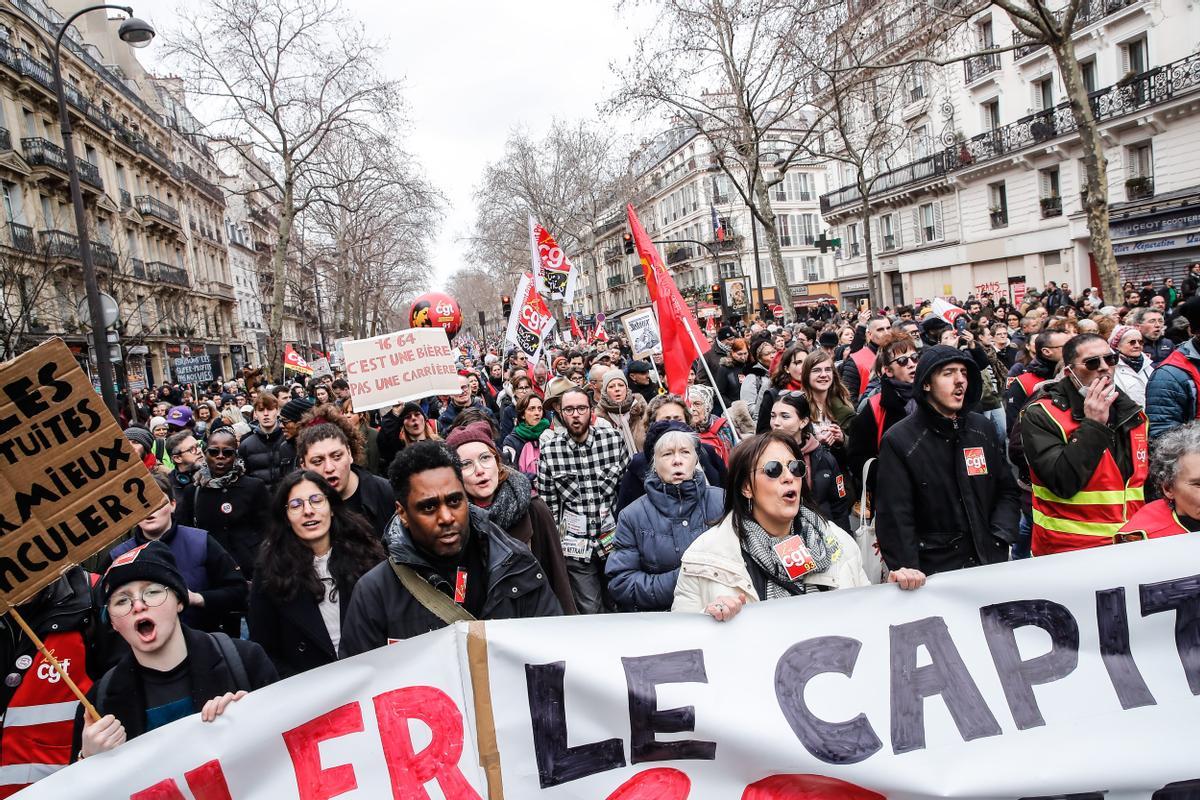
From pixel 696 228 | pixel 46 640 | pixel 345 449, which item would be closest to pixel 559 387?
pixel 345 449

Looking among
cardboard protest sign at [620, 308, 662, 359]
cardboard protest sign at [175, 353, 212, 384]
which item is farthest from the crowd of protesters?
cardboard protest sign at [175, 353, 212, 384]

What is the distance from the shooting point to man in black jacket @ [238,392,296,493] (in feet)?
20.8

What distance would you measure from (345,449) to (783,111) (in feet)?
70.6

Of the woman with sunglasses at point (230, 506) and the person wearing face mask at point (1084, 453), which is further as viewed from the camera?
the woman with sunglasses at point (230, 506)

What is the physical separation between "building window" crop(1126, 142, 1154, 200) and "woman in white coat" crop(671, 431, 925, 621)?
25.2 metres

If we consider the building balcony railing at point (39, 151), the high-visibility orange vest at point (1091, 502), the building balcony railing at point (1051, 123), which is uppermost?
the building balcony railing at point (39, 151)

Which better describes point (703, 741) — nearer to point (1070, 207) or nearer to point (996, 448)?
point (996, 448)

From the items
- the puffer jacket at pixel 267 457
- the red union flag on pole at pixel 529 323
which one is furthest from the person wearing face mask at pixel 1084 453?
the red union flag on pole at pixel 529 323

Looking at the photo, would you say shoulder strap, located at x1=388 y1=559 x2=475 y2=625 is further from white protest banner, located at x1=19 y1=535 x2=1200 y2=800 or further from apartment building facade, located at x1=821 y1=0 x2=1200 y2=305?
apartment building facade, located at x1=821 y1=0 x2=1200 y2=305

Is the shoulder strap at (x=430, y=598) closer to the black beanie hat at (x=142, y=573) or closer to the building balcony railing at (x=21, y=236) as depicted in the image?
the black beanie hat at (x=142, y=573)

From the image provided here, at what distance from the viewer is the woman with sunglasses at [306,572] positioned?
3.31 metres

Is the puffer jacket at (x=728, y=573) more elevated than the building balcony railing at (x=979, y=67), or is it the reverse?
the building balcony railing at (x=979, y=67)

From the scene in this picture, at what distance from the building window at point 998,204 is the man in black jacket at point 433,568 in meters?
31.2

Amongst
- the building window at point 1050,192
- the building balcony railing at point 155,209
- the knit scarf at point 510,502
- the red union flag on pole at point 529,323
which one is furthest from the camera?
the building balcony railing at point 155,209
